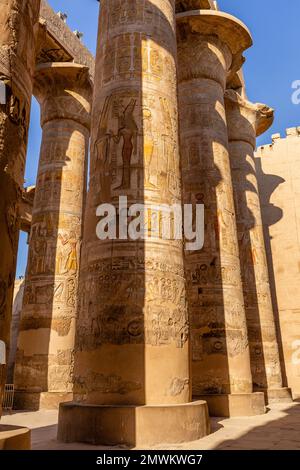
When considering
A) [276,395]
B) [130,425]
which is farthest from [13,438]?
[276,395]

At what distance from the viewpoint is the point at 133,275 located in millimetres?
4812

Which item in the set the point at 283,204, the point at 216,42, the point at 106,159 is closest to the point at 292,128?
the point at 283,204

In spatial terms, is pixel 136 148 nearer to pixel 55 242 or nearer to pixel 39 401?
pixel 55 242

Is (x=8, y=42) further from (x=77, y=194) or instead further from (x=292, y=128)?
(x=292, y=128)

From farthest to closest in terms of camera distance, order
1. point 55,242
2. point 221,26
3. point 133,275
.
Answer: point 55,242
point 221,26
point 133,275

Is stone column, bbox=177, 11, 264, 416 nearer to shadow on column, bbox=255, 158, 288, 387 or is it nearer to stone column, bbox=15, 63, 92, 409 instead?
stone column, bbox=15, 63, 92, 409

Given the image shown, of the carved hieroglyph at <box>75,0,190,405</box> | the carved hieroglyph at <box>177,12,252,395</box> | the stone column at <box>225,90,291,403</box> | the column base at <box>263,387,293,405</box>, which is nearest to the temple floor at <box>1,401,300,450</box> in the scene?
the carved hieroglyph at <box>75,0,190,405</box>

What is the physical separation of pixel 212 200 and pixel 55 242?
411 cm

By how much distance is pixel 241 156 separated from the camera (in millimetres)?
12227

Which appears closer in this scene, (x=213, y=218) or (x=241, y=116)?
(x=213, y=218)

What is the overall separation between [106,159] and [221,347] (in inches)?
155

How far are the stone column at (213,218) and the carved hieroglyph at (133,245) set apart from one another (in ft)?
8.75

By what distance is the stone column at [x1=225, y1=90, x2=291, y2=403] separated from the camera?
34.5ft

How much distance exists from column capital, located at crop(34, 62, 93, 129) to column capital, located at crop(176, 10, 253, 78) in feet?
11.4
